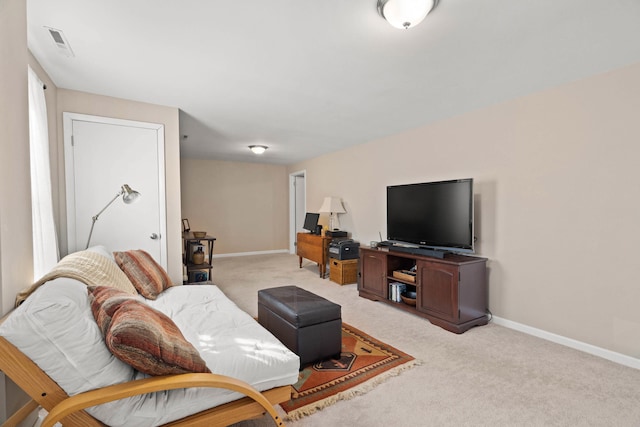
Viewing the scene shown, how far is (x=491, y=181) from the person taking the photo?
3170 mm

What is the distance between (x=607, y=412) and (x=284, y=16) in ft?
10.0

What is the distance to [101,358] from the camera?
3.80 ft

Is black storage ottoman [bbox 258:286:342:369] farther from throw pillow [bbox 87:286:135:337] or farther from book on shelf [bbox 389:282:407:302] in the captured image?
book on shelf [bbox 389:282:407:302]

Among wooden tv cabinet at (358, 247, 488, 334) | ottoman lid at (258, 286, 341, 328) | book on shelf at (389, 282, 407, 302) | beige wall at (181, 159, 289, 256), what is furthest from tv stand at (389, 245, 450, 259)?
beige wall at (181, 159, 289, 256)

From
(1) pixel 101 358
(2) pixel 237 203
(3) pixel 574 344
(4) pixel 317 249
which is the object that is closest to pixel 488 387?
(3) pixel 574 344

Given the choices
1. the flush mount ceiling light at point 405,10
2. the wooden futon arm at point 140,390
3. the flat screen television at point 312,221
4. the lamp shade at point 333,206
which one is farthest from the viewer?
the flat screen television at point 312,221

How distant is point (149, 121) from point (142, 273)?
170 centimetres

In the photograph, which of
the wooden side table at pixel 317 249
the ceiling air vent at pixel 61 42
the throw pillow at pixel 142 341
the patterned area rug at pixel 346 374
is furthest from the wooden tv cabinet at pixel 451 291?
the ceiling air vent at pixel 61 42

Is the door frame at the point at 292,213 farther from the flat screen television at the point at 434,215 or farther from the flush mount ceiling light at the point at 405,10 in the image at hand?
the flush mount ceiling light at the point at 405,10

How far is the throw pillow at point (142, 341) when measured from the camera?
116cm

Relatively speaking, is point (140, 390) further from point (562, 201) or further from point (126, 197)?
point (562, 201)

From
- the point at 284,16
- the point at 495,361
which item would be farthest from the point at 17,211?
the point at 495,361

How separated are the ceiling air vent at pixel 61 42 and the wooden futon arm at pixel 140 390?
2210 mm

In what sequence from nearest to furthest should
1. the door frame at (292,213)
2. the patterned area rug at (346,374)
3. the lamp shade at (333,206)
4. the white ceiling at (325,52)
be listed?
the white ceiling at (325,52), the patterned area rug at (346,374), the lamp shade at (333,206), the door frame at (292,213)
